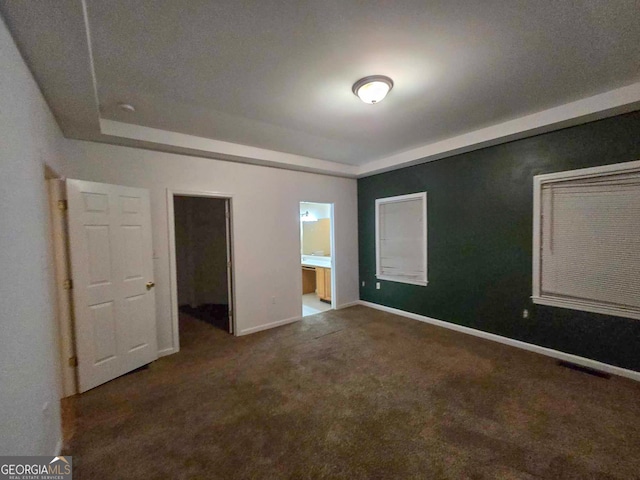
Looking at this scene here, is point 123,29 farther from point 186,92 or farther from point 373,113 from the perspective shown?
point 373,113

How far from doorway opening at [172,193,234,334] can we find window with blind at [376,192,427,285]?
11.0 ft

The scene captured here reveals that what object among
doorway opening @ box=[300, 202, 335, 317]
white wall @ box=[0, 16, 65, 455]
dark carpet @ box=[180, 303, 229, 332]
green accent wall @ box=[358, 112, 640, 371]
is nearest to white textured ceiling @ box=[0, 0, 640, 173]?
white wall @ box=[0, 16, 65, 455]

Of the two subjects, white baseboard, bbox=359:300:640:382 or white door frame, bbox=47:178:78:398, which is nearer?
white door frame, bbox=47:178:78:398

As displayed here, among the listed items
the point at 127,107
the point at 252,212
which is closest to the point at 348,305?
the point at 252,212

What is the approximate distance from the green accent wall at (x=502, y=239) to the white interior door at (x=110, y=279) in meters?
3.82

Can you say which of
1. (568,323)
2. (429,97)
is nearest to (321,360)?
(568,323)

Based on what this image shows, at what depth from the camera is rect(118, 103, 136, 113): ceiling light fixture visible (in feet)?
7.99

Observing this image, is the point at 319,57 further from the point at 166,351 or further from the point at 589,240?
the point at 166,351

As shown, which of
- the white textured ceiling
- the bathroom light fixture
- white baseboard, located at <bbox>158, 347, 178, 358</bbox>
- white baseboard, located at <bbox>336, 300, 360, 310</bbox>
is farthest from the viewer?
the bathroom light fixture

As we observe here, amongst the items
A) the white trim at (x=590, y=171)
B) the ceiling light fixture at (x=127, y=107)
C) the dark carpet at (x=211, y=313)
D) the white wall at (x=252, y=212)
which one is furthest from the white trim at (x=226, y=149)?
the white trim at (x=590, y=171)

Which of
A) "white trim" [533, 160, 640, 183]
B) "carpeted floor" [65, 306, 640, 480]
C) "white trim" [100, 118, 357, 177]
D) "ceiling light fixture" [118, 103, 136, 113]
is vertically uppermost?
"ceiling light fixture" [118, 103, 136, 113]

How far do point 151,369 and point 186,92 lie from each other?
289cm

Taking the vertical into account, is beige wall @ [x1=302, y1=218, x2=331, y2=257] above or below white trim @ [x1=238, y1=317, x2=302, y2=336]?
above

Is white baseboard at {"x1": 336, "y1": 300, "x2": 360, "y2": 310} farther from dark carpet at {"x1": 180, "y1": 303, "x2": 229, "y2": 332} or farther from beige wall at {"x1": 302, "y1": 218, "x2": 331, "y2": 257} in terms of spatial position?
dark carpet at {"x1": 180, "y1": 303, "x2": 229, "y2": 332}
